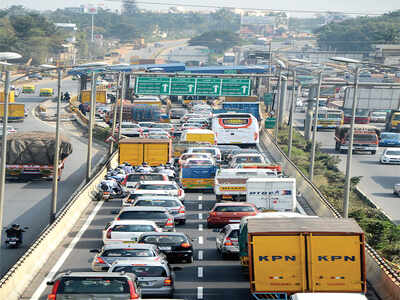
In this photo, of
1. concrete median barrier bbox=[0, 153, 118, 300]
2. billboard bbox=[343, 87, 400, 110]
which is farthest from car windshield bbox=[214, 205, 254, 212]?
billboard bbox=[343, 87, 400, 110]

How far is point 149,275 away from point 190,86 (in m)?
61.9

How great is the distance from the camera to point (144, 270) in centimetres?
2058

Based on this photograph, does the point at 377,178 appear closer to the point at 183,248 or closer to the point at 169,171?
the point at 169,171

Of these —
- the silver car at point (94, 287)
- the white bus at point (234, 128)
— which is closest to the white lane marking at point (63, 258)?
the silver car at point (94, 287)

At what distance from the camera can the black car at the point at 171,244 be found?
83.3ft

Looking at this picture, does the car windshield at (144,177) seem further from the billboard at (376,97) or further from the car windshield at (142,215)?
the billboard at (376,97)

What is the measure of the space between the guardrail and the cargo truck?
1586 mm

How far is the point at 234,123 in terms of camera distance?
60062 millimetres

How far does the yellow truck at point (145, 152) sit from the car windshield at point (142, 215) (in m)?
18.6

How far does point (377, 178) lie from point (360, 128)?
9.87 metres

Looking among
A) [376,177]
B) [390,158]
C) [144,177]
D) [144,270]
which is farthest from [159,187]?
[390,158]

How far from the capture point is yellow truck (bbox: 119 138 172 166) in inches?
1907

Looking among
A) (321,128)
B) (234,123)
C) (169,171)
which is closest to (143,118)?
(321,128)

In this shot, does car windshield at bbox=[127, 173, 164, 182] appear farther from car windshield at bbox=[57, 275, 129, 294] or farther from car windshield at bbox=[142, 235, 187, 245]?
car windshield at bbox=[57, 275, 129, 294]
